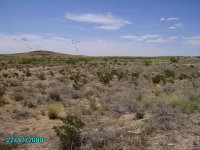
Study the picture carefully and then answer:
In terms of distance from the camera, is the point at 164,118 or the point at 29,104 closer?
the point at 164,118

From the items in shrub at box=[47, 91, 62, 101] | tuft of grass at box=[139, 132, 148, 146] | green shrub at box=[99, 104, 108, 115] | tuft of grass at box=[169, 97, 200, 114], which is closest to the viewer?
tuft of grass at box=[139, 132, 148, 146]

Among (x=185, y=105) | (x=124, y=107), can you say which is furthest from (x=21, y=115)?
(x=185, y=105)

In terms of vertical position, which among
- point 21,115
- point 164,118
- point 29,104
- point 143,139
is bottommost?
point 21,115

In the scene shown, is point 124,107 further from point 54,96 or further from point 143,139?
point 54,96

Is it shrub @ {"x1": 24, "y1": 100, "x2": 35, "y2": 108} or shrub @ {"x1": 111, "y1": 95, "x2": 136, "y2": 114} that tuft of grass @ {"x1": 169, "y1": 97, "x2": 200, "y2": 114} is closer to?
shrub @ {"x1": 111, "y1": 95, "x2": 136, "y2": 114}

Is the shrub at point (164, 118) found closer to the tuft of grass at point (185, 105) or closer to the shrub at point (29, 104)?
the tuft of grass at point (185, 105)

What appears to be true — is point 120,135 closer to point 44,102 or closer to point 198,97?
point 198,97

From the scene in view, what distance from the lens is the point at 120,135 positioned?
25.1 ft

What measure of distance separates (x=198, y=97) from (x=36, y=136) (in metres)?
7.20

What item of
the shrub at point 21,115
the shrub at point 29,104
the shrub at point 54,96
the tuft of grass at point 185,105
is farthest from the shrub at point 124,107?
the shrub at point 54,96

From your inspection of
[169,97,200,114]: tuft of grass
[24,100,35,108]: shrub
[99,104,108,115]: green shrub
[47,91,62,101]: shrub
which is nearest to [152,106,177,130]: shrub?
[169,97,200,114]: tuft of grass

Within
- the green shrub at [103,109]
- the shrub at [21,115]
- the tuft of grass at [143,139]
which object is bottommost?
the shrub at [21,115]

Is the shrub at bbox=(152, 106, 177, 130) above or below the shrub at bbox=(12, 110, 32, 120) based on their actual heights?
above

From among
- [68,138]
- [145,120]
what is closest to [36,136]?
[68,138]
